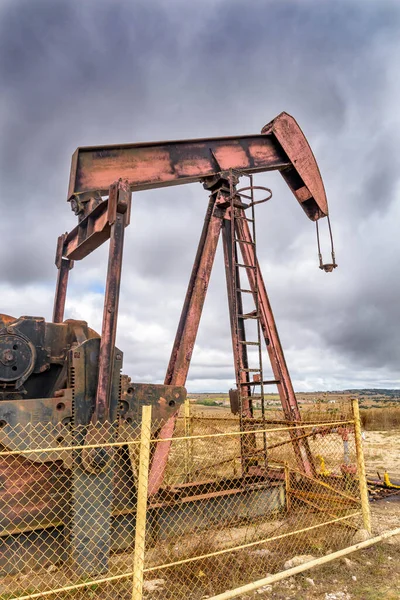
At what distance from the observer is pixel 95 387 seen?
435 centimetres

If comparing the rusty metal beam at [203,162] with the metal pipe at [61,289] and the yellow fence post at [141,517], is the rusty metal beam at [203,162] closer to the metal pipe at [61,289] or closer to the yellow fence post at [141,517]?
the metal pipe at [61,289]

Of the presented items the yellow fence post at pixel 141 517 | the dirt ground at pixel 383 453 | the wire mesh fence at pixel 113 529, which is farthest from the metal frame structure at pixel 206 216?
the dirt ground at pixel 383 453

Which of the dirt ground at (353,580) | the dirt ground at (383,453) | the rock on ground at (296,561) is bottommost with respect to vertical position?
the dirt ground at (353,580)

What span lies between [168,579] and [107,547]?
0.65 m

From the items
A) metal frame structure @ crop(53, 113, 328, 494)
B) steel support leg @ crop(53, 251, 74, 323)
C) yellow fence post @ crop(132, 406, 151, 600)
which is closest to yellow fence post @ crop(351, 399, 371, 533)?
metal frame structure @ crop(53, 113, 328, 494)

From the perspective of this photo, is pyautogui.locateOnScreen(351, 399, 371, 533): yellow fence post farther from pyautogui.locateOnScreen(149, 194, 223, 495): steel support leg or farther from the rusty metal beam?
the rusty metal beam

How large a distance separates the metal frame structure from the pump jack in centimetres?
2

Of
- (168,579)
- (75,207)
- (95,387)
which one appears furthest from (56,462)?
(75,207)

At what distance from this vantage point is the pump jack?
414cm

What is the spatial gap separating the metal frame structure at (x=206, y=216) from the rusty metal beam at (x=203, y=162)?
1 centimetres

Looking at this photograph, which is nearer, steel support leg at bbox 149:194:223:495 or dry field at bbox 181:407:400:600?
dry field at bbox 181:407:400:600

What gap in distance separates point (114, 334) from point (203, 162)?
3.46m

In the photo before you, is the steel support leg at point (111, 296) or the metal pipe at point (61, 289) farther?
the metal pipe at point (61, 289)

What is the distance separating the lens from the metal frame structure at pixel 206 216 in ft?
15.2
